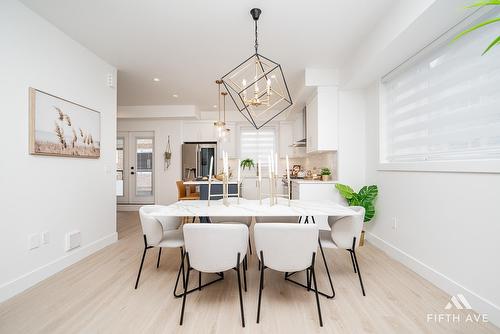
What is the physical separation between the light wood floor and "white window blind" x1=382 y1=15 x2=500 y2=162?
1337mm

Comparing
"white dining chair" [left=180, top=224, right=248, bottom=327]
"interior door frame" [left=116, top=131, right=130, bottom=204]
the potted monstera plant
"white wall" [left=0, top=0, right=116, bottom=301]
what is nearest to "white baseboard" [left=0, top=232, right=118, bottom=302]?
"white wall" [left=0, top=0, right=116, bottom=301]

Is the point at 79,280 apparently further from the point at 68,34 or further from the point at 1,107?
the point at 68,34

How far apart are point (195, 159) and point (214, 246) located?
4638 millimetres

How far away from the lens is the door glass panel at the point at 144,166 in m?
6.36

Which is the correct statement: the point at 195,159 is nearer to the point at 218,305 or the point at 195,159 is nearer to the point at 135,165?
the point at 135,165

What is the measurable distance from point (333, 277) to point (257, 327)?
3.64ft

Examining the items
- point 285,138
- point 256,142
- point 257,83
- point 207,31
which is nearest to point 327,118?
point 257,83

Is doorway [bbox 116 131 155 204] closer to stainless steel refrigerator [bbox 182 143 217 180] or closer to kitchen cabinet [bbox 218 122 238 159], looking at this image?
stainless steel refrigerator [bbox 182 143 217 180]

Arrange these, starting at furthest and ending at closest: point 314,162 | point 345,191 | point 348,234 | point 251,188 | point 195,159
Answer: point 251,188 < point 195,159 < point 314,162 < point 345,191 < point 348,234

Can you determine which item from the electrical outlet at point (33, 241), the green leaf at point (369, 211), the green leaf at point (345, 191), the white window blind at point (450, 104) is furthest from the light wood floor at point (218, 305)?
the white window blind at point (450, 104)

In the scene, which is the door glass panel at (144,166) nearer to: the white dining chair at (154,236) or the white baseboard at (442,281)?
the white dining chair at (154,236)

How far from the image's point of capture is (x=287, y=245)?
1.71m

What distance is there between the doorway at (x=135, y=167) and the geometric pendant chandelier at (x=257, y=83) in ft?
9.71

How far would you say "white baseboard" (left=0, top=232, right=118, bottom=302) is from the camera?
2.09m
